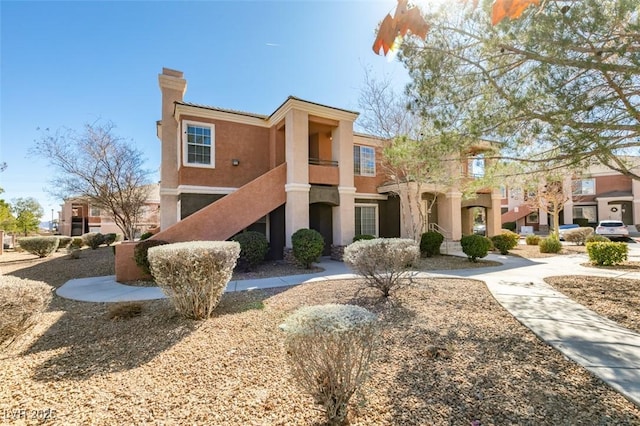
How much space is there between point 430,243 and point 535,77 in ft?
30.9

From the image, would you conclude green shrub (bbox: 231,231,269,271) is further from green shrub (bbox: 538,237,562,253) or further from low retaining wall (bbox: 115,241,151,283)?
green shrub (bbox: 538,237,562,253)

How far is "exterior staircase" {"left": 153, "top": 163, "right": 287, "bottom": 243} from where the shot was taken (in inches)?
426

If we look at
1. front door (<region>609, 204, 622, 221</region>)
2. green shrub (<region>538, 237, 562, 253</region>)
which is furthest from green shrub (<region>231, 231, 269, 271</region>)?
front door (<region>609, 204, 622, 221</region>)

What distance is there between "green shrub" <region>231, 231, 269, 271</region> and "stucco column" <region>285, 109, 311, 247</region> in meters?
1.83

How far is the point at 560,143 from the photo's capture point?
6418mm

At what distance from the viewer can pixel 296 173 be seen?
42.3 feet

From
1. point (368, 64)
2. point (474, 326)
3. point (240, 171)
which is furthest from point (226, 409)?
point (368, 64)

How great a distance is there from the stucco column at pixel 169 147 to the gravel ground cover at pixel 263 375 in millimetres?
8791

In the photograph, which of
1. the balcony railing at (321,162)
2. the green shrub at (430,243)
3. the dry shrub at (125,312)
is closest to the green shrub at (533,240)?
the green shrub at (430,243)

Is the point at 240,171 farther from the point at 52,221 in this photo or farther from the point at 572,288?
the point at 52,221

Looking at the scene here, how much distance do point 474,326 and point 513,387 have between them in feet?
6.19

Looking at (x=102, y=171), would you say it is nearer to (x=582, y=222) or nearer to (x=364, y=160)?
(x=364, y=160)

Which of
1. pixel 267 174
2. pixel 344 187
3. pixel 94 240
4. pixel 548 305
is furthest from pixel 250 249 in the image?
pixel 94 240

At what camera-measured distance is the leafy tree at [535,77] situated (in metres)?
5.06
